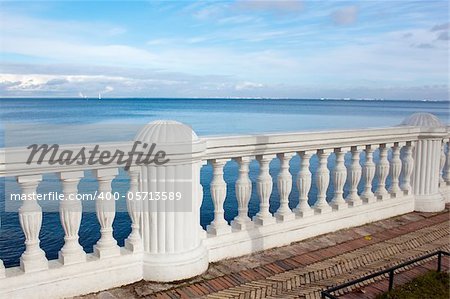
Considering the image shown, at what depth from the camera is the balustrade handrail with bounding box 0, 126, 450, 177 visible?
11.8 ft

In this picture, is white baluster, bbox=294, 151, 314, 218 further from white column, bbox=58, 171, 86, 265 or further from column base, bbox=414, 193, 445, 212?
white column, bbox=58, 171, 86, 265

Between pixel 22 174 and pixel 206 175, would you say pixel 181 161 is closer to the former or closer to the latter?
pixel 22 174

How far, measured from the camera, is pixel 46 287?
390 centimetres

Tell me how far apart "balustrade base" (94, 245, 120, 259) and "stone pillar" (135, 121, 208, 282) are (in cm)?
31

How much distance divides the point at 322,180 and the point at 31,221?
368cm

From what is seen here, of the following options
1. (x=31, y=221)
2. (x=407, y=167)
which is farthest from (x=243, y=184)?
(x=407, y=167)

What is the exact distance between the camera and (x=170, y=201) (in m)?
4.34

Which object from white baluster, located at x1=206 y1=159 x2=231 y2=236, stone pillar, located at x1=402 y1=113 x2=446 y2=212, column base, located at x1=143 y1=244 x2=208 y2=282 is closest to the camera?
column base, located at x1=143 y1=244 x2=208 y2=282

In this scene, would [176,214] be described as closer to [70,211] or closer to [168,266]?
[168,266]

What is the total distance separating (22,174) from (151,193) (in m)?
1.21

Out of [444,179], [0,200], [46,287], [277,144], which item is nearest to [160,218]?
[46,287]

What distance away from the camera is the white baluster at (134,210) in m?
4.28

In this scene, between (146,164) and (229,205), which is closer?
(146,164)

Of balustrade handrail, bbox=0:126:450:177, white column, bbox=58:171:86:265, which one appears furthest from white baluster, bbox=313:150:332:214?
white column, bbox=58:171:86:265
